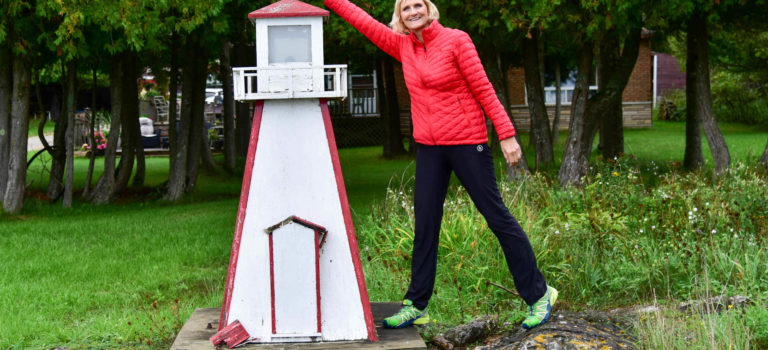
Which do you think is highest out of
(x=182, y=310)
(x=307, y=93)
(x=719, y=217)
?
(x=307, y=93)

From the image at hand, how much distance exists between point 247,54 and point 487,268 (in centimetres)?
1271

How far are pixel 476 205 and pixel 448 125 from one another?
479mm

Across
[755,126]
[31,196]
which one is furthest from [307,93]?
[755,126]

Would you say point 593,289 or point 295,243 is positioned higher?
point 295,243

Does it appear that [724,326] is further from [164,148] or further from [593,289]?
Answer: [164,148]

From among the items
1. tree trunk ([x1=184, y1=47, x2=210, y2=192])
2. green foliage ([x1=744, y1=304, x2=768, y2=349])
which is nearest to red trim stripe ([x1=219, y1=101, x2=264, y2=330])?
green foliage ([x1=744, y1=304, x2=768, y2=349])

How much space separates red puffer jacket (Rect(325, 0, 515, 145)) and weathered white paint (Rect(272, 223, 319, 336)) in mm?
860

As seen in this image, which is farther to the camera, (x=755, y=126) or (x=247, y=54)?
(x=755, y=126)

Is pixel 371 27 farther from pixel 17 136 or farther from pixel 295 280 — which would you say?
pixel 17 136

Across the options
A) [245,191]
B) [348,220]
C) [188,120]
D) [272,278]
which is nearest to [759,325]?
[348,220]

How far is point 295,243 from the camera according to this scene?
4441 millimetres

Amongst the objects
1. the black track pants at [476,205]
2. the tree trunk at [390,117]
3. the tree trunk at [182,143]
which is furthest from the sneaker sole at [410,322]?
the tree trunk at [390,117]

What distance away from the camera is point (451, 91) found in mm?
4434

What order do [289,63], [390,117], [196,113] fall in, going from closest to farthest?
1. [289,63]
2. [196,113]
3. [390,117]
